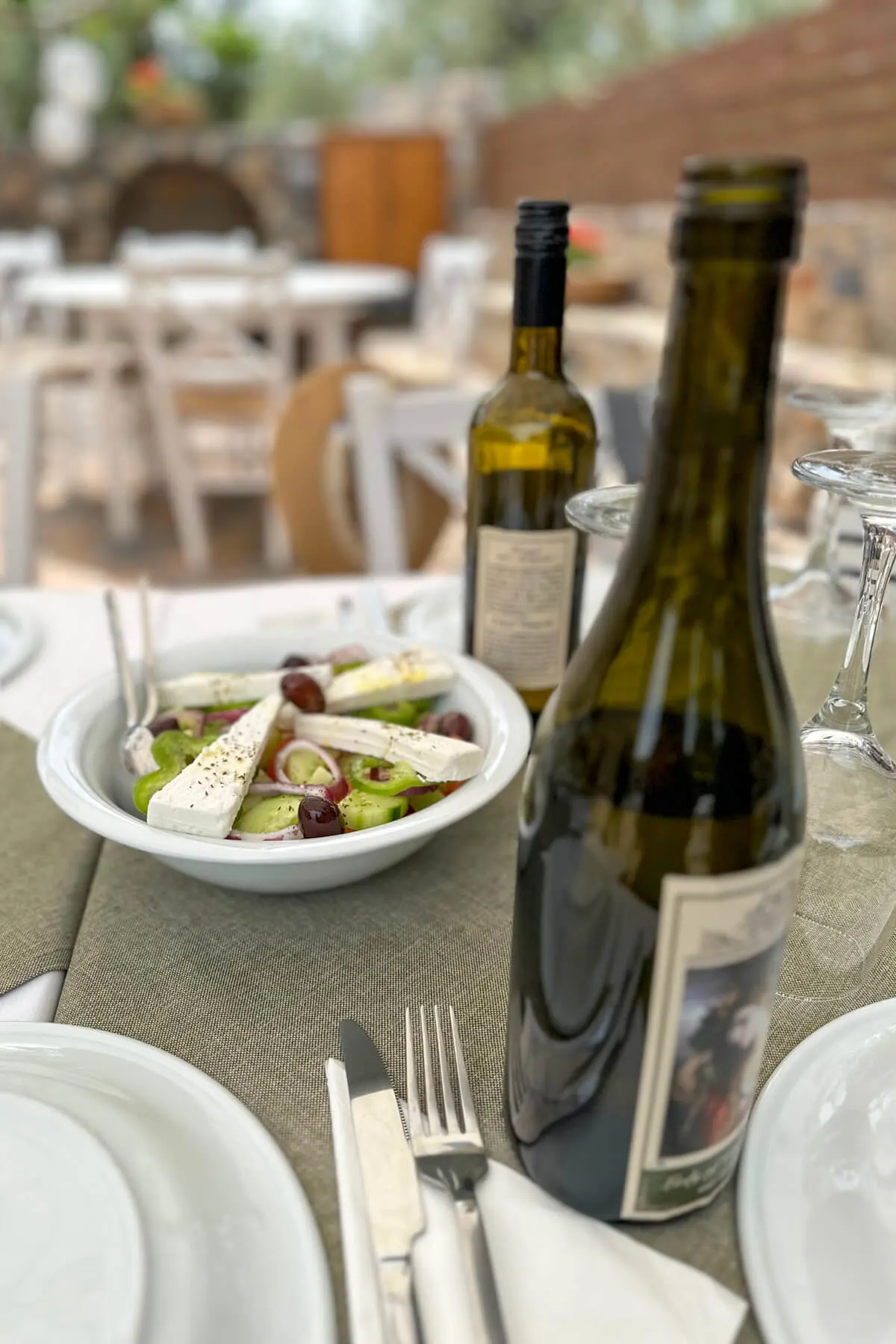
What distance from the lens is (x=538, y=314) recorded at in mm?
561

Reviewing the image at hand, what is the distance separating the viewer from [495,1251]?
0.33 m

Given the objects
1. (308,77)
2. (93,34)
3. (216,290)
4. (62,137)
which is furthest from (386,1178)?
(308,77)

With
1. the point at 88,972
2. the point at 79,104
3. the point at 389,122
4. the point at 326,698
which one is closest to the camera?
the point at 88,972

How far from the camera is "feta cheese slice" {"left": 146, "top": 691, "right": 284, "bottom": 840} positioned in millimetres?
447

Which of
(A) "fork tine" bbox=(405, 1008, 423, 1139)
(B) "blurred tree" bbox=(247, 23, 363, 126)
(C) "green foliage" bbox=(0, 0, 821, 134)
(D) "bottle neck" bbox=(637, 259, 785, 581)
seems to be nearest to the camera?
(D) "bottle neck" bbox=(637, 259, 785, 581)

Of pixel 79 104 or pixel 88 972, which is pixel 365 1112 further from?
pixel 79 104

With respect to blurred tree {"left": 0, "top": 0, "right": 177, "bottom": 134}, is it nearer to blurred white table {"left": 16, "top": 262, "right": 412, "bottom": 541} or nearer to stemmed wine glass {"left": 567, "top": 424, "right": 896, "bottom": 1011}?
blurred white table {"left": 16, "top": 262, "right": 412, "bottom": 541}

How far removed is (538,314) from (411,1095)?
1.37 feet

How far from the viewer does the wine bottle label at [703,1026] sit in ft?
0.94

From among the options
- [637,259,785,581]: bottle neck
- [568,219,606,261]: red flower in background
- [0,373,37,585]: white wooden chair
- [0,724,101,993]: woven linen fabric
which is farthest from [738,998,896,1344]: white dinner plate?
[568,219,606,261]: red flower in background

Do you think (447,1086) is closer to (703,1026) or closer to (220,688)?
(703,1026)

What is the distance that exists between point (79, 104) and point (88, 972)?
6660 millimetres

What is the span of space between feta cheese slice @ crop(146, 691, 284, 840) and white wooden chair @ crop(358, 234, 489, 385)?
327cm

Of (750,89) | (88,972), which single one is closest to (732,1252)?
(88,972)
